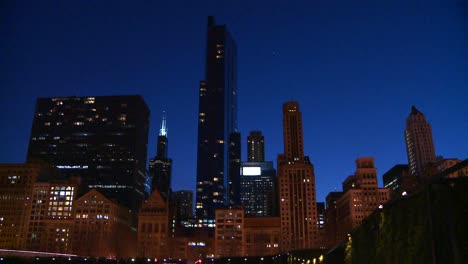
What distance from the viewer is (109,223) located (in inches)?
7534

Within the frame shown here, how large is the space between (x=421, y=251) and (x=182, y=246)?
183670mm

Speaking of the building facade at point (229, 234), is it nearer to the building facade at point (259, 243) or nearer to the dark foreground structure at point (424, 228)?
the building facade at point (259, 243)

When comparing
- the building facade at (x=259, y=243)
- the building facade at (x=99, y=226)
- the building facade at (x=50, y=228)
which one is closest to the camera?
the building facade at (x=99, y=226)

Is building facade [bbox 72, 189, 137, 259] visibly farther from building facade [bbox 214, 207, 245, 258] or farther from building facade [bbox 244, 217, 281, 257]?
building facade [bbox 244, 217, 281, 257]

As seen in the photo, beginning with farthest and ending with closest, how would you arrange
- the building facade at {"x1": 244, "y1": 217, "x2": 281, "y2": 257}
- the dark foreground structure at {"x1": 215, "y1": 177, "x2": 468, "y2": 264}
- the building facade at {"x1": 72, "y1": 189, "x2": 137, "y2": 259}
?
1. the building facade at {"x1": 244, "y1": 217, "x2": 281, "y2": 257}
2. the building facade at {"x1": 72, "y1": 189, "x2": 137, "y2": 259}
3. the dark foreground structure at {"x1": 215, "y1": 177, "x2": 468, "y2": 264}

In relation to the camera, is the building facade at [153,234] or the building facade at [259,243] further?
the building facade at [259,243]

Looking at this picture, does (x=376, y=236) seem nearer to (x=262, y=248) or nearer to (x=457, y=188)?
(x=457, y=188)

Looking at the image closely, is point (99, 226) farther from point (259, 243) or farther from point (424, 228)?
point (424, 228)

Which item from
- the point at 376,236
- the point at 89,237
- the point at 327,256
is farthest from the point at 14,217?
the point at 376,236

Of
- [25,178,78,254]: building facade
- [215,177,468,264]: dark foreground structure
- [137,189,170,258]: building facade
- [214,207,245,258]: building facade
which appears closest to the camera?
[215,177,468,264]: dark foreground structure

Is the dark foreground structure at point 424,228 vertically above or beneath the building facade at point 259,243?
beneath

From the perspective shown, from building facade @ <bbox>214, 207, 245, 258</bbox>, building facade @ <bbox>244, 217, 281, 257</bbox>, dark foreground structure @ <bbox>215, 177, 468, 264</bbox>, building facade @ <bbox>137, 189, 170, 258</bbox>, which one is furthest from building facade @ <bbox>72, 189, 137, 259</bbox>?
dark foreground structure @ <bbox>215, 177, 468, 264</bbox>

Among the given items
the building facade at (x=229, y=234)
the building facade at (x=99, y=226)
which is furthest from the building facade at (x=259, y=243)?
the building facade at (x=99, y=226)

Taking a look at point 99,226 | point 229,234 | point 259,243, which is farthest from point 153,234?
point 259,243
